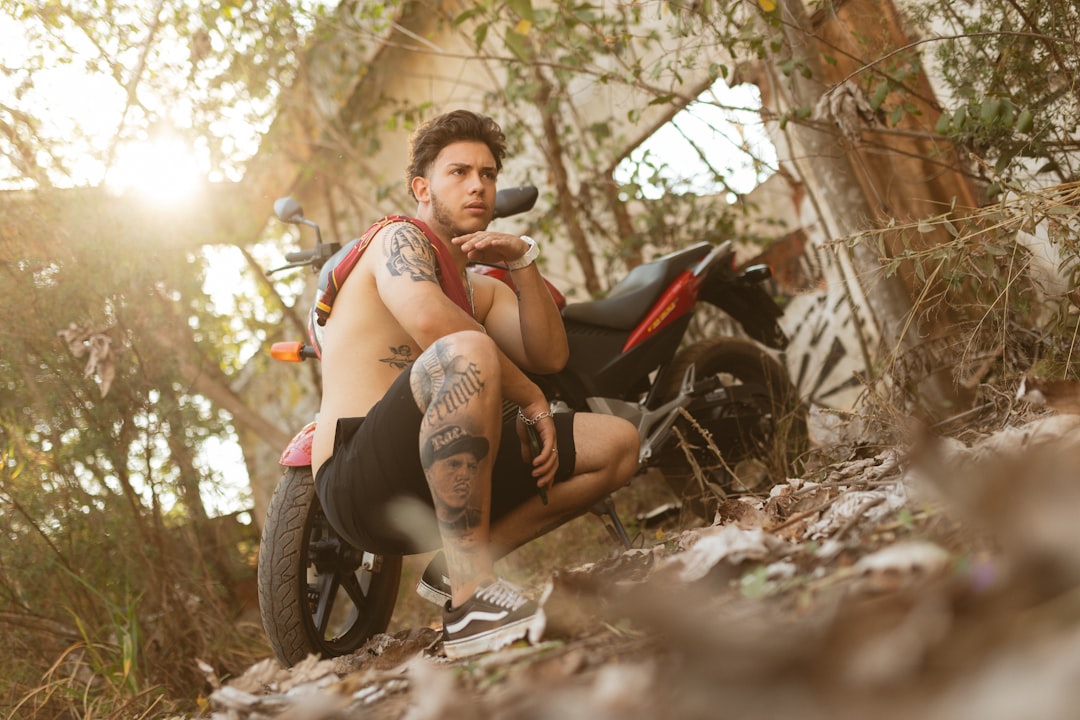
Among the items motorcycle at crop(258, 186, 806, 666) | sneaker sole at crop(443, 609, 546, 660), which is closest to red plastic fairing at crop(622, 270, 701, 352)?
motorcycle at crop(258, 186, 806, 666)

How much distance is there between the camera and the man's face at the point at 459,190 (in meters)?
2.76

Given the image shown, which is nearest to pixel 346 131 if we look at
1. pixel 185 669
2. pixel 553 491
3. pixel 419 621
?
pixel 419 621

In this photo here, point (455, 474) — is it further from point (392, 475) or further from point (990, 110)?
point (990, 110)

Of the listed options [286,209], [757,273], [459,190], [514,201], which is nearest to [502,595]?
[459,190]

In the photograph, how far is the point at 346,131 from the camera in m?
7.08

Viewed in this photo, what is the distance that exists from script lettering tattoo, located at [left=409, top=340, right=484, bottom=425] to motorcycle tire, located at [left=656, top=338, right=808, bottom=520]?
4.67 ft

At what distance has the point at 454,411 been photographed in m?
2.13

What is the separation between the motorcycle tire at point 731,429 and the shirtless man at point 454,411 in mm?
837

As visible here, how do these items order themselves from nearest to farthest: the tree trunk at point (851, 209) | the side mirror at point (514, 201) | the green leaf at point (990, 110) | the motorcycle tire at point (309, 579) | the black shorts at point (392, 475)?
the black shorts at point (392, 475) < the green leaf at point (990, 110) < the motorcycle tire at point (309, 579) < the tree trunk at point (851, 209) < the side mirror at point (514, 201)

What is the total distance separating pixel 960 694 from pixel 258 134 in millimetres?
6490

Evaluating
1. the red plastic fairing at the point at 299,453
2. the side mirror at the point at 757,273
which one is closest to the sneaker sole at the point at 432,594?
the red plastic fairing at the point at 299,453

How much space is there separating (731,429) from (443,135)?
164 cm

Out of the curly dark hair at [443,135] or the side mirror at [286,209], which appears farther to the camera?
the side mirror at [286,209]

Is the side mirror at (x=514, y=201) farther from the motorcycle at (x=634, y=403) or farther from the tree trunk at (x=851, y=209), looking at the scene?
the tree trunk at (x=851, y=209)
